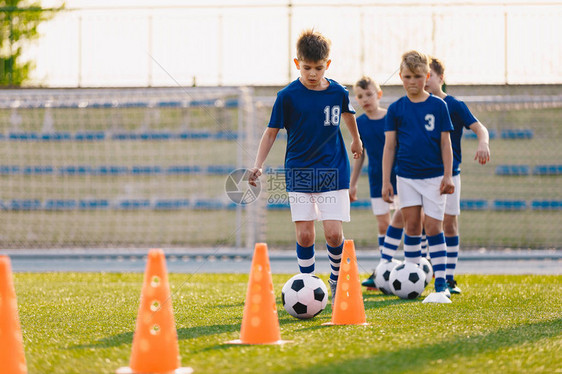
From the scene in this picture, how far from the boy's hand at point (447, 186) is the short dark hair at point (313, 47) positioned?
132 centimetres

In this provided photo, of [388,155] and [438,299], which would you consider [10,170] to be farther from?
[438,299]

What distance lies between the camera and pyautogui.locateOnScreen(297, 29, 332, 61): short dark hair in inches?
156

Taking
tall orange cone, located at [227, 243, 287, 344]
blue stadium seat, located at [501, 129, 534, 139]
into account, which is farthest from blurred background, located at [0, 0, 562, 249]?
tall orange cone, located at [227, 243, 287, 344]

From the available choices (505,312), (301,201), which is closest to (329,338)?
(301,201)

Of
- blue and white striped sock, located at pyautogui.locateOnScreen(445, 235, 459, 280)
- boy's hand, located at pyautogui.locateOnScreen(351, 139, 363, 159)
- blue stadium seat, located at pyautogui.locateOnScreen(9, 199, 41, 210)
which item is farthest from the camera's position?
blue stadium seat, located at pyautogui.locateOnScreen(9, 199, 41, 210)

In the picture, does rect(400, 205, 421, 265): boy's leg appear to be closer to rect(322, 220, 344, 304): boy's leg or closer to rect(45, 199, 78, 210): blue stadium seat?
rect(322, 220, 344, 304): boy's leg

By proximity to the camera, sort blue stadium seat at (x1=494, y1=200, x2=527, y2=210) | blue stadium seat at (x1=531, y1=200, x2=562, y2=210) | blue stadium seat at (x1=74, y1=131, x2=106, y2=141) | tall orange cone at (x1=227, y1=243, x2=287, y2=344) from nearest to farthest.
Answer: tall orange cone at (x1=227, y1=243, x2=287, y2=344)
blue stadium seat at (x1=531, y1=200, x2=562, y2=210)
blue stadium seat at (x1=494, y1=200, x2=527, y2=210)
blue stadium seat at (x1=74, y1=131, x2=106, y2=141)

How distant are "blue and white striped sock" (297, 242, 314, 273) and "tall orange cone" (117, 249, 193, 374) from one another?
1.71 meters

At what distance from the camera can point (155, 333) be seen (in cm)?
252

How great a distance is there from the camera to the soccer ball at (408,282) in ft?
15.9

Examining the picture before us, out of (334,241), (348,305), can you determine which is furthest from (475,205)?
(348,305)

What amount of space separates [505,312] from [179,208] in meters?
9.36

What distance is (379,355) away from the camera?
2.71 metres

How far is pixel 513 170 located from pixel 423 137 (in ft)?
26.3
